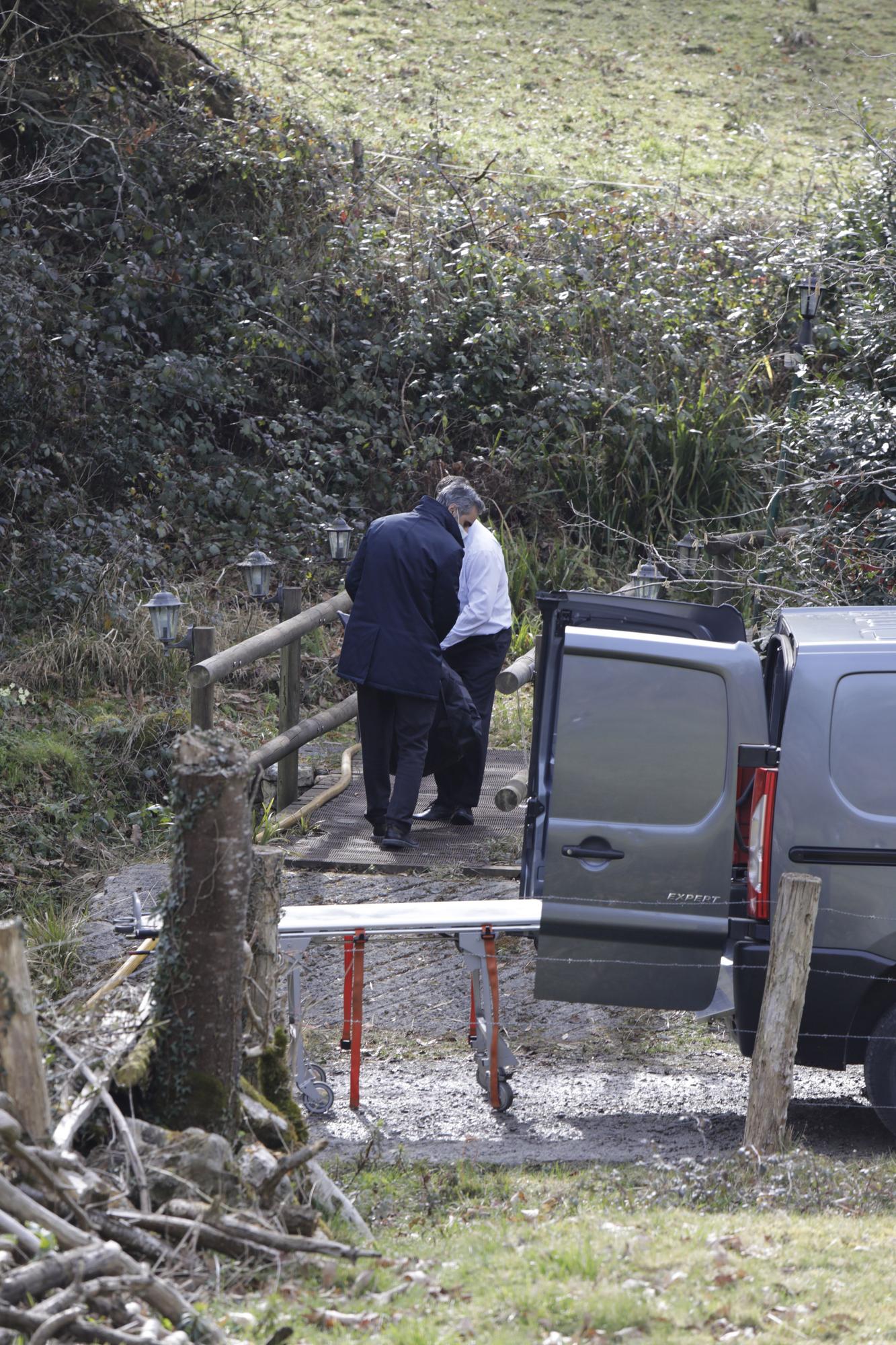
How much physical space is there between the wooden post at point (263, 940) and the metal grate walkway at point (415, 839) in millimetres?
2961

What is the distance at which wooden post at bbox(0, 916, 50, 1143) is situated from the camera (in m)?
3.76

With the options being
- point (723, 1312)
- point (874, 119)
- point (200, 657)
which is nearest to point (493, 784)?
point (200, 657)

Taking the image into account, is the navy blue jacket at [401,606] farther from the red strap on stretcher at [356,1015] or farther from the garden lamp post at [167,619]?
the red strap on stretcher at [356,1015]

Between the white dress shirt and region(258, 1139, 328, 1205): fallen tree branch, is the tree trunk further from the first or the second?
the white dress shirt

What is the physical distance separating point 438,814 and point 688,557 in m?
4.99

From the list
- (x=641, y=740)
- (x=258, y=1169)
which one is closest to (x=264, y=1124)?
(x=258, y=1169)

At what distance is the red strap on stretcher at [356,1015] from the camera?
18.4 feet

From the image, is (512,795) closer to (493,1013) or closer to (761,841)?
(493,1013)

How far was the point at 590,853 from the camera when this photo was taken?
545 cm

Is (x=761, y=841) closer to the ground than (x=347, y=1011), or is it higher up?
higher up

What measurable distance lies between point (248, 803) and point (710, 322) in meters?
12.7

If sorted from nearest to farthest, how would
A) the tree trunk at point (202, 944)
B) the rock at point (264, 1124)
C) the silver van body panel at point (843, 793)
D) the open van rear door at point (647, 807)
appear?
the tree trunk at point (202, 944)
the rock at point (264, 1124)
the silver van body panel at point (843, 793)
the open van rear door at point (647, 807)

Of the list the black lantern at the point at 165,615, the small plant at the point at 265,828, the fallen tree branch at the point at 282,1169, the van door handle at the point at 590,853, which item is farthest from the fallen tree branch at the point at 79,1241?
the black lantern at the point at 165,615

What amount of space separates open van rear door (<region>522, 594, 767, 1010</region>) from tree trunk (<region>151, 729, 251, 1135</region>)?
1.52m
